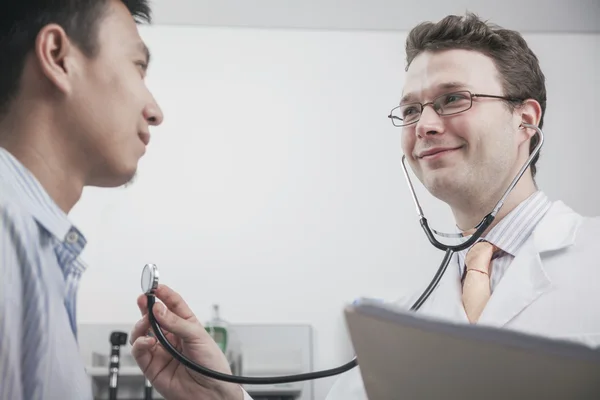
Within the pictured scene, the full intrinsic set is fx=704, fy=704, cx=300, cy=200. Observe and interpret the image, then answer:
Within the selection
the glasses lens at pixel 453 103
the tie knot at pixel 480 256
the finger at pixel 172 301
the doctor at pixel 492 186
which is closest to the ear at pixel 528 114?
the doctor at pixel 492 186

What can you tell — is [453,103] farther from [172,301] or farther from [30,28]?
[30,28]

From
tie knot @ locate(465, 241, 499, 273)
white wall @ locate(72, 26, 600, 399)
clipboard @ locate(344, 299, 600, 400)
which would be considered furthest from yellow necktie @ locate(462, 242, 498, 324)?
white wall @ locate(72, 26, 600, 399)

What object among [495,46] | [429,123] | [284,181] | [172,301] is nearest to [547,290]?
[429,123]

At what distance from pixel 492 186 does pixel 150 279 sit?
0.81 meters

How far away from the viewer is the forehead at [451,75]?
145 centimetres

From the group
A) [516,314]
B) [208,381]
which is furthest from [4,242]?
[516,314]

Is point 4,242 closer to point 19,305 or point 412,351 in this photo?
point 19,305

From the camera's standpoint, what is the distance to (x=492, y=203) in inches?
56.5

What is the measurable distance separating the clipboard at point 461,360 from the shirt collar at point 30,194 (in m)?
0.35

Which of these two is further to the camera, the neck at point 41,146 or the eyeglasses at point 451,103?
the eyeglasses at point 451,103

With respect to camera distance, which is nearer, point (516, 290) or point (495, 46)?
point (516, 290)

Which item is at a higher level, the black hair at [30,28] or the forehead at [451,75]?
the forehead at [451,75]

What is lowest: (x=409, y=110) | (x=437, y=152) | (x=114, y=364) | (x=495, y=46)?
(x=114, y=364)

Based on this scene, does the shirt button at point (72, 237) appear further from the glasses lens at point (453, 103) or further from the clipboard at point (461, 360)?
the glasses lens at point (453, 103)
